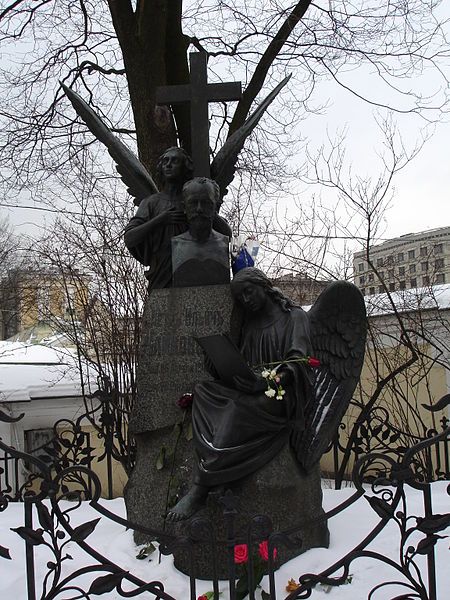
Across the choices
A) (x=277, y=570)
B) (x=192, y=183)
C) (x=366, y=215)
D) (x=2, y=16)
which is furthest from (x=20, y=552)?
(x=2, y=16)

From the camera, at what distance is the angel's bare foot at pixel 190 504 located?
10.7 ft

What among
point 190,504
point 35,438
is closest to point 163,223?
point 190,504

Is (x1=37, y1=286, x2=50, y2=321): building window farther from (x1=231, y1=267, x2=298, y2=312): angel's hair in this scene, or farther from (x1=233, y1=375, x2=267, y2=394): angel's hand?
(x1=233, y1=375, x2=267, y2=394): angel's hand

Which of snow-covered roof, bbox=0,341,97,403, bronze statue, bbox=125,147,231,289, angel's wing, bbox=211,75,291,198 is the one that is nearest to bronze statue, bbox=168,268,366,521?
bronze statue, bbox=125,147,231,289

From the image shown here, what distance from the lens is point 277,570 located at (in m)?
3.42

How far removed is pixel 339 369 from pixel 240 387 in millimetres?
985

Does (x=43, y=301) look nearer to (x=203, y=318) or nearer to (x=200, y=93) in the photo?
(x=200, y=93)

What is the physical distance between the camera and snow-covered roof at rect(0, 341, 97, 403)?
8297mm

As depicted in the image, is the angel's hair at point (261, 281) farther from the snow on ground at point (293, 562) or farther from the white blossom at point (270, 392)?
the snow on ground at point (293, 562)

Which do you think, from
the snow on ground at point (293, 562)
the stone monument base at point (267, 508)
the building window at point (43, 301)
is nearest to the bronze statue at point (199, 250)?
the stone monument base at point (267, 508)

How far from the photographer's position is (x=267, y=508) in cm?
345

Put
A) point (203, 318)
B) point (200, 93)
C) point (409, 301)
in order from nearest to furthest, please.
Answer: point (203, 318), point (200, 93), point (409, 301)

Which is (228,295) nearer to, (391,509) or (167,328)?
(167,328)

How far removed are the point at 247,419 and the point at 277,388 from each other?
237 mm
